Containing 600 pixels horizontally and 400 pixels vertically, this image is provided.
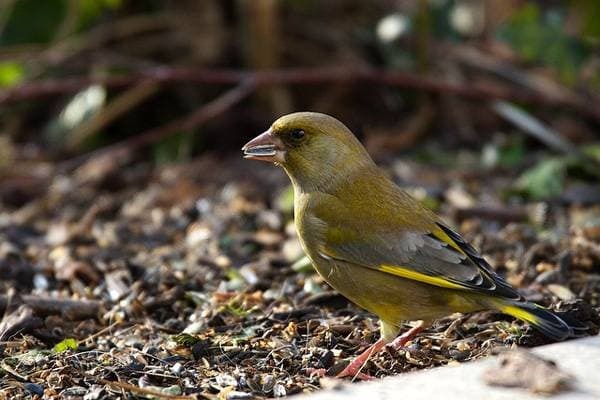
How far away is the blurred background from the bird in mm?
193

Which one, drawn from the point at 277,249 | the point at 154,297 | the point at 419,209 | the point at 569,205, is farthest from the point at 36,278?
the point at 569,205

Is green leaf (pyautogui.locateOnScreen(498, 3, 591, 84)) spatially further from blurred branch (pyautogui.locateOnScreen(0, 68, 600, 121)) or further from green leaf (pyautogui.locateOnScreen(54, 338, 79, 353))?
green leaf (pyautogui.locateOnScreen(54, 338, 79, 353))

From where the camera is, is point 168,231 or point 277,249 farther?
point 168,231

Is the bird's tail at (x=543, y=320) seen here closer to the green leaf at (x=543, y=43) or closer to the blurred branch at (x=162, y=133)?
the green leaf at (x=543, y=43)

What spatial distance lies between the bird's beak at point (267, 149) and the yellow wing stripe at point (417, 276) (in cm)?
71

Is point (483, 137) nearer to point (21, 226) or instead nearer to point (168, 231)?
point (168, 231)

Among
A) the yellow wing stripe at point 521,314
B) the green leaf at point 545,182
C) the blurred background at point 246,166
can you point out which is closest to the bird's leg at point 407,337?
the blurred background at point 246,166

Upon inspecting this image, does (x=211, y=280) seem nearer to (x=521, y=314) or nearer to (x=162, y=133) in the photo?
(x=521, y=314)

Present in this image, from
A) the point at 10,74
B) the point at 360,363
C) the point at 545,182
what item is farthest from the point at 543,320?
the point at 10,74

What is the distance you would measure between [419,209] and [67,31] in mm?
4699

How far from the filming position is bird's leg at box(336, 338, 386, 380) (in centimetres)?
371

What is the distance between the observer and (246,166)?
7531 mm

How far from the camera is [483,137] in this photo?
8.12m

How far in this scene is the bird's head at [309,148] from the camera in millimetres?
4348
